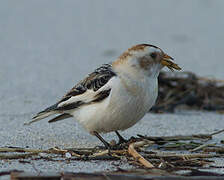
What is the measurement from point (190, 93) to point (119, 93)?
7.47 feet

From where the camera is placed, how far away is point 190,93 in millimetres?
6016

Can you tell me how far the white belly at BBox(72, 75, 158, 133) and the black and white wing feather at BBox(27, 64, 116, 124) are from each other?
3.0 inches

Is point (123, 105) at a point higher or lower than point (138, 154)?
higher

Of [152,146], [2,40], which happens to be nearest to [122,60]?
[152,146]

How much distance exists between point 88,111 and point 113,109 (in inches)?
11.3

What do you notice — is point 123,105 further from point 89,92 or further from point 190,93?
point 190,93

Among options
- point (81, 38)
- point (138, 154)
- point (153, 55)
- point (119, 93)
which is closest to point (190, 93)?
point (153, 55)

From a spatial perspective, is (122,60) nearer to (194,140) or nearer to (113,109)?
(113,109)

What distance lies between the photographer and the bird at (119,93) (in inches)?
153

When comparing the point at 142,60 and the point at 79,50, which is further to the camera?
the point at 79,50

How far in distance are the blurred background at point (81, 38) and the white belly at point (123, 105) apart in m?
1.40

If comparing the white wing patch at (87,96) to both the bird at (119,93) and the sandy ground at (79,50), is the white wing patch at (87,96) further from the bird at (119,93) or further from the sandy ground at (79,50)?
the sandy ground at (79,50)

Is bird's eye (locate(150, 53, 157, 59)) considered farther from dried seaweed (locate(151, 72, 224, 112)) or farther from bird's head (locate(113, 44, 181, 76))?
dried seaweed (locate(151, 72, 224, 112))

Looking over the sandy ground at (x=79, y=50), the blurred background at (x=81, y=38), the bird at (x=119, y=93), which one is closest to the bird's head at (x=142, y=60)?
the bird at (x=119, y=93)
